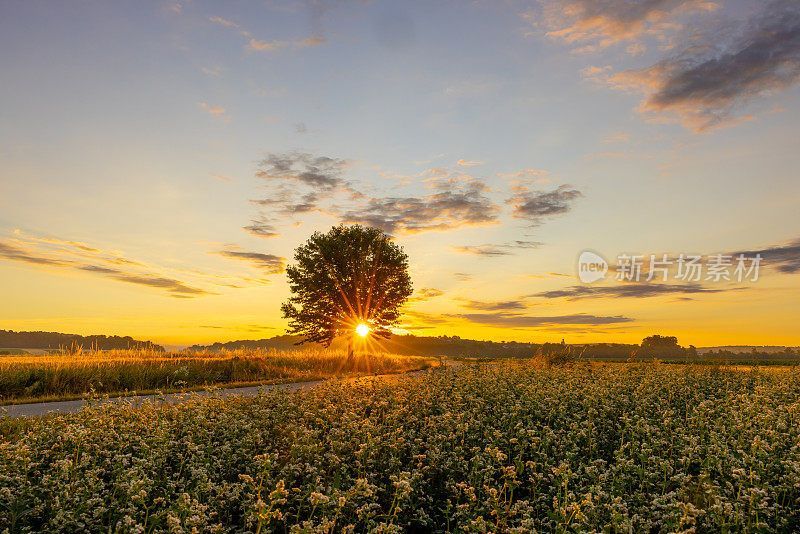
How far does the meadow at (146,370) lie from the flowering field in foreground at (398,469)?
3.48 metres

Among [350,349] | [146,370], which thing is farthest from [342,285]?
[146,370]

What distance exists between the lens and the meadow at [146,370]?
19.8 meters

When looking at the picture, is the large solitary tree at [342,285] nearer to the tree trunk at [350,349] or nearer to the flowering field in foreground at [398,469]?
the tree trunk at [350,349]

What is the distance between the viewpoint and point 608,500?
23.2 feet

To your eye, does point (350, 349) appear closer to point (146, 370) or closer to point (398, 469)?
point (146, 370)

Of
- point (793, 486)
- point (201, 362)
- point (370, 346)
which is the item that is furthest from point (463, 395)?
point (370, 346)

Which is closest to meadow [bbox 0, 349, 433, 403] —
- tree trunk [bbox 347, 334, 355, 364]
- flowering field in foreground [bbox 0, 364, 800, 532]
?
tree trunk [bbox 347, 334, 355, 364]

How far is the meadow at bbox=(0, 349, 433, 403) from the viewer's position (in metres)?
19.8

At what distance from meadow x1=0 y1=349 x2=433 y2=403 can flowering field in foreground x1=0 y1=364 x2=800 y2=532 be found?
3.48 m

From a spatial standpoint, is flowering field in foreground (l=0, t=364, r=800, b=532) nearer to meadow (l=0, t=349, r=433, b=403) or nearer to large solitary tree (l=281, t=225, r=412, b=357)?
meadow (l=0, t=349, r=433, b=403)

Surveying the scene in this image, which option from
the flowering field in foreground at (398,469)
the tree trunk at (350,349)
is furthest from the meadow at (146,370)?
the flowering field in foreground at (398,469)

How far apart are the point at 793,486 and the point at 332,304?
130ft

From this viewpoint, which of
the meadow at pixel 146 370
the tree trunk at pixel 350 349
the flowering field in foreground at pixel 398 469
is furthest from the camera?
the tree trunk at pixel 350 349

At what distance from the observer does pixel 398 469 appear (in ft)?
26.8
